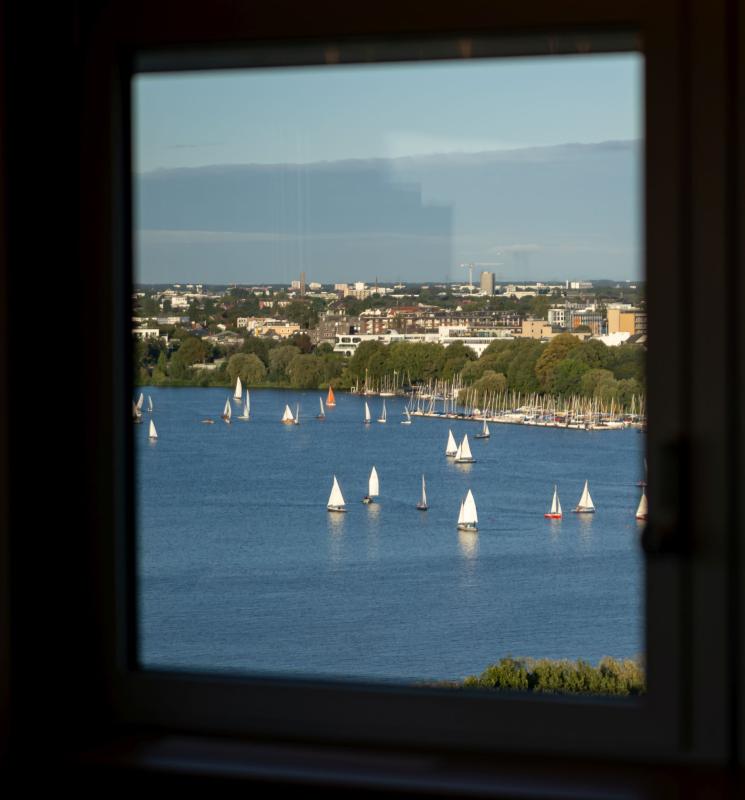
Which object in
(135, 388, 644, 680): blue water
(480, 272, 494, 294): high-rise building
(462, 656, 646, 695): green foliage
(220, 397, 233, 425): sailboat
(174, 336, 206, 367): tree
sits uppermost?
(480, 272, 494, 294): high-rise building

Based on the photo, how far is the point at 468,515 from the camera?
162cm

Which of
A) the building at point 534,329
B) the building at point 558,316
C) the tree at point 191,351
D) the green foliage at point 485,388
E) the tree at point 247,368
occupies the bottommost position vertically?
the green foliage at point 485,388

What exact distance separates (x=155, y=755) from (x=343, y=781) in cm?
23

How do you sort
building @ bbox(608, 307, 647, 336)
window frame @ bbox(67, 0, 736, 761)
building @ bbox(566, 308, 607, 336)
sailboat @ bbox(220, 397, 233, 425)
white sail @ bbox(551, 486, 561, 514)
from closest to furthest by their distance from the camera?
window frame @ bbox(67, 0, 736, 761) < building @ bbox(608, 307, 647, 336) < building @ bbox(566, 308, 607, 336) < sailboat @ bbox(220, 397, 233, 425) < white sail @ bbox(551, 486, 561, 514)

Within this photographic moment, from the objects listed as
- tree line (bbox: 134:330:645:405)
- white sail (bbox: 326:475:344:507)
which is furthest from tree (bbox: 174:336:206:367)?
white sail (bbox: 326:475:344:507)

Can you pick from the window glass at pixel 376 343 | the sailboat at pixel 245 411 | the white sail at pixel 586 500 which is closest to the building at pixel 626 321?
the window glass at pixel 376 343

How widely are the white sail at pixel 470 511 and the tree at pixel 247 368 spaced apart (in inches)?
15.5

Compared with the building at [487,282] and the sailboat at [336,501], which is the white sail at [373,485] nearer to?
the sailboat at [336,501]

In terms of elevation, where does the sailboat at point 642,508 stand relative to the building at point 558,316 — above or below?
below

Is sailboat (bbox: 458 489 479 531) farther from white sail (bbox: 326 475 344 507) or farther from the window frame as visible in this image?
the window frame

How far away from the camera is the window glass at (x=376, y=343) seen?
1.34 m

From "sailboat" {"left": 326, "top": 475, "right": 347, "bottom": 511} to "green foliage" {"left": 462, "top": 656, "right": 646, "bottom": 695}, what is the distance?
35cm

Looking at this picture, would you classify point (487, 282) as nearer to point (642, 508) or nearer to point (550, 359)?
point (550, 359)

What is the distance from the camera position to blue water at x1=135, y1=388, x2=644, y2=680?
1352mm
